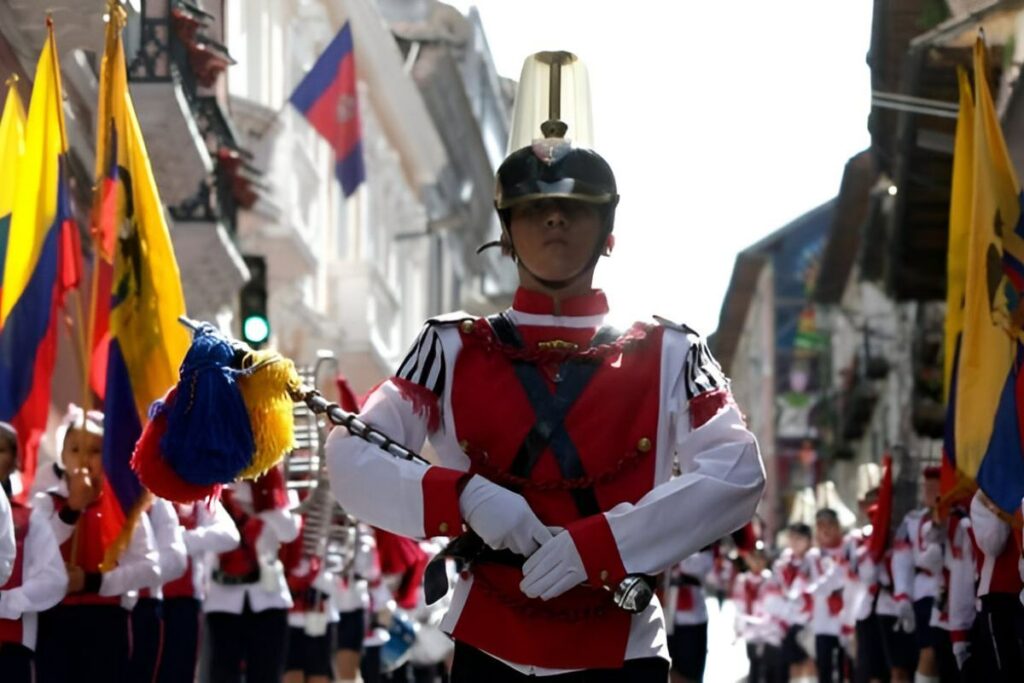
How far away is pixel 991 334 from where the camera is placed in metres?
14.2

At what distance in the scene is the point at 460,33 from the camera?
75625mm

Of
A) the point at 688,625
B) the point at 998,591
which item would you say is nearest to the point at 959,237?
the point at 998,591

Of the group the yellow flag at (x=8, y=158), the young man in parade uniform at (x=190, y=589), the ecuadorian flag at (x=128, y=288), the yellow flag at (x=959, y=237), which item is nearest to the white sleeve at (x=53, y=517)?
the ecuadorian flag at (x=128, y=288)

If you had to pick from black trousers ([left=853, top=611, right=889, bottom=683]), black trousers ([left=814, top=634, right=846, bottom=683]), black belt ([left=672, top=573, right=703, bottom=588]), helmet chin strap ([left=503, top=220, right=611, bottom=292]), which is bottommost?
black trousers ([left=814, top=634, right=846, bottom=683])

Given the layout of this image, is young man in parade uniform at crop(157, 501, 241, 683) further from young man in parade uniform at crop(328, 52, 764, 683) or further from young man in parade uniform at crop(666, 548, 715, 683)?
young man in parade uniform at crop(328, 52, 764, 683)

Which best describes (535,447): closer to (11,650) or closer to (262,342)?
(11,650)

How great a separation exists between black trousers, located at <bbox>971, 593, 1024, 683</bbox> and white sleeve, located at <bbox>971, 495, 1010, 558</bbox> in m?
0.47

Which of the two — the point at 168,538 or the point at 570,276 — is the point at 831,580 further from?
the point at 570,276

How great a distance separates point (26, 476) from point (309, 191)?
98.1 feet

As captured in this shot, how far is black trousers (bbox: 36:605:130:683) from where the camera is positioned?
12781 mm

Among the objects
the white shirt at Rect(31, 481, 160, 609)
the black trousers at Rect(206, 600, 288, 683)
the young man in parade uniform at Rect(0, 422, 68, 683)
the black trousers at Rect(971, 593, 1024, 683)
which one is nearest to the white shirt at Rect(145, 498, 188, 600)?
the white shirt at Rect(31, 481, 160, 609)

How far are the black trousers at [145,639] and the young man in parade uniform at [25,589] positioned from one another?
1.51 meters

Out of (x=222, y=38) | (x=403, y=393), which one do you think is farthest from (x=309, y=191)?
(x=403, y=393)

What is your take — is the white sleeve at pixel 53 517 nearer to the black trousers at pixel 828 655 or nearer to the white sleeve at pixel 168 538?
the white sleeve at pixel 168 538
